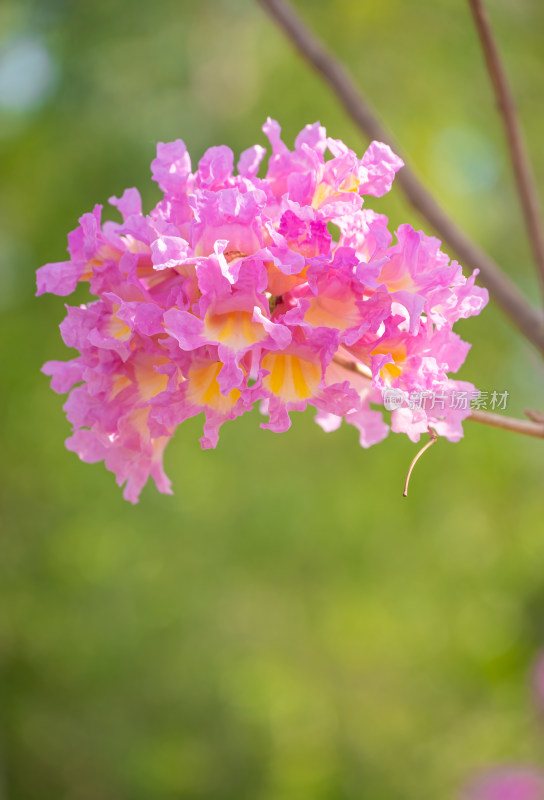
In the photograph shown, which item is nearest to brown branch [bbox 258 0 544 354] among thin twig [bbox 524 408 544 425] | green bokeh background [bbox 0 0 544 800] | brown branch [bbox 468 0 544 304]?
brown branch [bbox 468 0 544 304]

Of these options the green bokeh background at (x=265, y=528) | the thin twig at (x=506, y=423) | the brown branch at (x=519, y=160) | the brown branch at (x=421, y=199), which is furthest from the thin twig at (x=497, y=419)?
the green bokeh background at (x=265, y=528)

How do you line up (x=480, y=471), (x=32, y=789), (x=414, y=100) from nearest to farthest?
(x=480, y=471)
(x=414, y=100)
(x=32, y=789)

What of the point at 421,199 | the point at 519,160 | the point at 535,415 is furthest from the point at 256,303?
the point at 519,160

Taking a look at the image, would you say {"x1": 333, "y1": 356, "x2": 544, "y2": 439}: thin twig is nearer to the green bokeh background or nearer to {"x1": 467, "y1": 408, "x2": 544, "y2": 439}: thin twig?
{"x1": 467, "y1": 408, "x2": 544, "y2": 439}: thin twig

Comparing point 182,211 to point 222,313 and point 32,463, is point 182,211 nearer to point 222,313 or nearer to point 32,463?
point 222,313

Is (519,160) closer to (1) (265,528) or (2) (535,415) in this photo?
(2) (535,415)

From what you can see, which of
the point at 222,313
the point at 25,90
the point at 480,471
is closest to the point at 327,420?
the point at 222,313

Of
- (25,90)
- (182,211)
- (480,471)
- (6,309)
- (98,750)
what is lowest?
(98,750)
